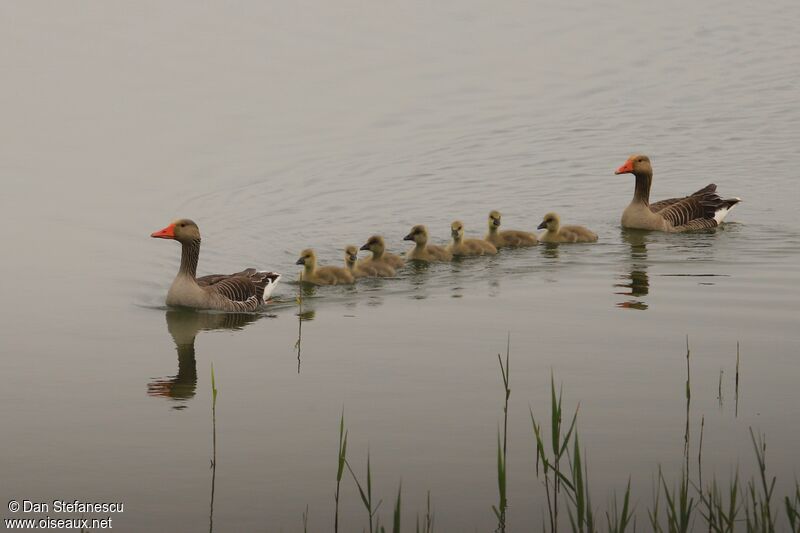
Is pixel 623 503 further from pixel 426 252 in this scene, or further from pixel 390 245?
pixel 390 245

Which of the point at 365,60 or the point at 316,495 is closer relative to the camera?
the point at 316,495

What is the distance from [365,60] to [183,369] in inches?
991

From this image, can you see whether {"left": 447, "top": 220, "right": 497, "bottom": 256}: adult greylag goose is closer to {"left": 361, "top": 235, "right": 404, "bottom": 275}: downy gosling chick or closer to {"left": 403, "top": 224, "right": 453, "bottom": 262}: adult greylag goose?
{"left": 403, "top": 224, "right": 453, "bottom": 262}: adult greylag goose

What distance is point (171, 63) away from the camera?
37281 mm

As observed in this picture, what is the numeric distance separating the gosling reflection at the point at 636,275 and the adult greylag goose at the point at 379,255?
10.5 ft

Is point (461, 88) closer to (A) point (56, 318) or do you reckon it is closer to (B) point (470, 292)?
(B) point (470, 292)

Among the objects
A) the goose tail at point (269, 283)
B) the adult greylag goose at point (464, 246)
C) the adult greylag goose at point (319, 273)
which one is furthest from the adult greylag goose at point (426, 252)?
the goose tail at point (269, 283)

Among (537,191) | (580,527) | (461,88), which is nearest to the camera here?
(580,527)

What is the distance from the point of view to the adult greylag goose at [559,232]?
832 inches

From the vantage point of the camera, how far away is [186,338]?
15.5 m

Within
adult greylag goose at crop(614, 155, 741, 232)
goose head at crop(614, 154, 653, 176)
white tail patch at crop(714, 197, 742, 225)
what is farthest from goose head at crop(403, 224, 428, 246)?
white tail patch at crop(714, 197, 742, 225)

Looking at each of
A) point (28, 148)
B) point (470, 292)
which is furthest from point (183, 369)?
point (28, 148)

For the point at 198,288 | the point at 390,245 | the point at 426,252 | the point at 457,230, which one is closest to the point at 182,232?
the point at 198,288

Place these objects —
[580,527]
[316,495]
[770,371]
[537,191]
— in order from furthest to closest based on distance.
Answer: [537,191] → [770,371] → [316,495] → [580,527]
